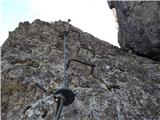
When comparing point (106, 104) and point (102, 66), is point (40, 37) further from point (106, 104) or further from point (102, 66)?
point (106, 104)

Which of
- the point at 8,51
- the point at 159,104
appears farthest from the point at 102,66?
the point at 8,51

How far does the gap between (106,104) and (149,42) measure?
4816 millimetres

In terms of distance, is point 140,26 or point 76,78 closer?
point 76,78

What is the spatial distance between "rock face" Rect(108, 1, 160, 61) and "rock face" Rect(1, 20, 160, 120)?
0.53 m

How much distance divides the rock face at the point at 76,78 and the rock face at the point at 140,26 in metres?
0.53

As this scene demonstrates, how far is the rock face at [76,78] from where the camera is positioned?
27.0 feet

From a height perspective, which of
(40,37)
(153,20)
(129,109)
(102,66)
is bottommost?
(129,109)

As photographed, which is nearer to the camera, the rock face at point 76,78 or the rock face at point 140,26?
the rock face at point 76,78

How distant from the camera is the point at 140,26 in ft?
42.1

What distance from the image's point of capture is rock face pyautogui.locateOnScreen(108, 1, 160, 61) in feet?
40.8

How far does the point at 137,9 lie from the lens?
12.9 metres

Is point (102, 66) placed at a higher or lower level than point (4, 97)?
higher

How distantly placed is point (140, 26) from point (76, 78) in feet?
14.2

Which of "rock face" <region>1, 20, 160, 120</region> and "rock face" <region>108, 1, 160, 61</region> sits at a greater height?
"rock face" <region>108, 1, 160, 61</region>
